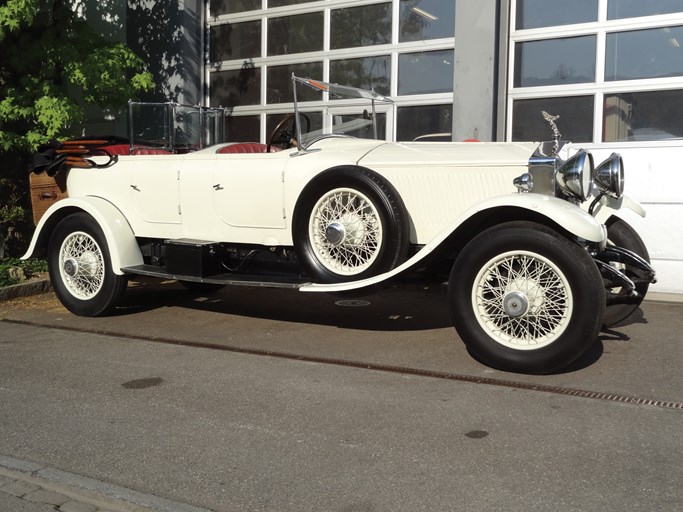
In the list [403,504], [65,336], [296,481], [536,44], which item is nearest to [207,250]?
[65,336]

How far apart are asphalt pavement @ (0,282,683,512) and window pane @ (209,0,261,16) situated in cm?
664

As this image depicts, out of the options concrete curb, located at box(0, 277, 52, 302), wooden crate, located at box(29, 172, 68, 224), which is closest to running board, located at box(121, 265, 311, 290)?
wooden crate, located at box(29, 172, 68, 224)

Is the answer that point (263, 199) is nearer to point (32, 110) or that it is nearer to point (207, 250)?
point (207, 250)

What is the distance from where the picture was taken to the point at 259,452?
362 centimetres

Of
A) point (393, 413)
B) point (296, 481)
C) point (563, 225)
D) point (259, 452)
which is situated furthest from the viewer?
point (563, 225)

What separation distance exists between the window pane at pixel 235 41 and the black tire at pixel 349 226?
21.6ft

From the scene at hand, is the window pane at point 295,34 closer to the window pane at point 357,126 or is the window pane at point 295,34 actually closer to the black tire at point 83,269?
the window pane at point 357,126

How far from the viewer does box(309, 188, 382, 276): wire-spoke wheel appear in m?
5.46

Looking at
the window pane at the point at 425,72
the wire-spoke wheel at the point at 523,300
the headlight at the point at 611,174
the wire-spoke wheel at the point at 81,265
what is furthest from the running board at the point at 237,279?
the window pane at the point at 425,72

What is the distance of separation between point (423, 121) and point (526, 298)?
5723 millimetres

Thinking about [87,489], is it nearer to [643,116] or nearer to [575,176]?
[575,176]

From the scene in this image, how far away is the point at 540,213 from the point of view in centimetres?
475

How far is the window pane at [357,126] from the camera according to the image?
21.7 ft

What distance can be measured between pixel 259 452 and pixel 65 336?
10.7 feet
